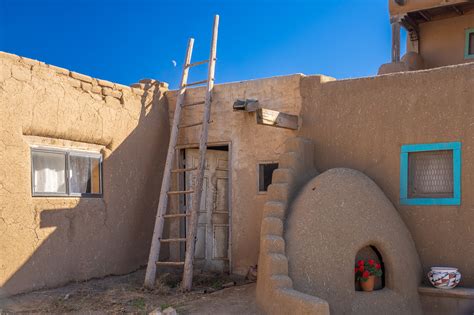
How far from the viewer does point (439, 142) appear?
6938mm

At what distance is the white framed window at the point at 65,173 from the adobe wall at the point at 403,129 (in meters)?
3.22

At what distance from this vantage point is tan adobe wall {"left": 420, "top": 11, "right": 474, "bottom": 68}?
35.1ft

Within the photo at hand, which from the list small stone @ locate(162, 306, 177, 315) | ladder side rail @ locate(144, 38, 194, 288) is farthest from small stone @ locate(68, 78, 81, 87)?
small stone @ locate(162, 306, 177, 315)

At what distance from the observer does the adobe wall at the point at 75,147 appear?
254 inches

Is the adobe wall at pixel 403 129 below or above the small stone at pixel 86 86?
below

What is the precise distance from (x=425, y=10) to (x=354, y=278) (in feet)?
22.3

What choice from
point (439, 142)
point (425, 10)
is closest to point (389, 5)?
point (425, 10)

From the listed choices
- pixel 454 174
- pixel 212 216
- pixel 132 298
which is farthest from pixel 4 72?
pixel 454 174

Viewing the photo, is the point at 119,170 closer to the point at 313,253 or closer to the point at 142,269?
the point at 142,269

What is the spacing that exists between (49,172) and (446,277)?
5.30m

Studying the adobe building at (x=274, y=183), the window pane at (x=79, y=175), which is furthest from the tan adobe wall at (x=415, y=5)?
the window pane at (x=79, y=175)

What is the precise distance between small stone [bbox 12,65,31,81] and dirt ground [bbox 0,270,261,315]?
2.74 metres

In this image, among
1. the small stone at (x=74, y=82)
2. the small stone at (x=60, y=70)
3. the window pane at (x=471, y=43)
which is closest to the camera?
the small stone at (x=60, y=70)

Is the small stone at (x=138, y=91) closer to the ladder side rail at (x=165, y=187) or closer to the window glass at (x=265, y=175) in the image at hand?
the ladder side rail at (x=165, y=187)
